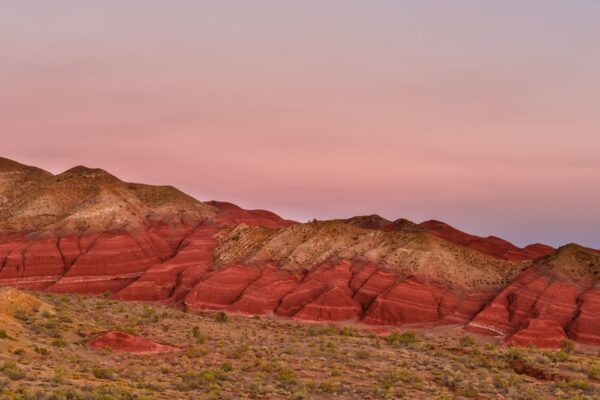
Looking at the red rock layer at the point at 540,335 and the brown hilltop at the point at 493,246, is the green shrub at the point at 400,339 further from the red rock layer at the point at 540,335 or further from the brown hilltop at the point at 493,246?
the brown hilltop at the point at 493,246

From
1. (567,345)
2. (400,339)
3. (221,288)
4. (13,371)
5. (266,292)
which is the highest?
(266,292)

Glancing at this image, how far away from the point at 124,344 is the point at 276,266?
5110 centimetres

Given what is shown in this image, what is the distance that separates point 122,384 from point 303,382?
10782 millimetres

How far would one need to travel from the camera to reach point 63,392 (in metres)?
28.0

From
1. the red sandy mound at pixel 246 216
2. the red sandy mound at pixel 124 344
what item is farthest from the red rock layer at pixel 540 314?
the red sandy mound at pixel 246 216

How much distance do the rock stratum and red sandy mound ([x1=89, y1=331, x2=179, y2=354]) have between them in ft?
118

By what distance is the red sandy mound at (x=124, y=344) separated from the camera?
45.3 metres

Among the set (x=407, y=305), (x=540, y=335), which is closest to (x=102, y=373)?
(x=540, y=335)

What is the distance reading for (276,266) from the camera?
96.1 metres

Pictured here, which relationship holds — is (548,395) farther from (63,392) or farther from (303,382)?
(63,392)

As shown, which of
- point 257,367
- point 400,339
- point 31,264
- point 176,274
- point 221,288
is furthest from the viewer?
point 31,264

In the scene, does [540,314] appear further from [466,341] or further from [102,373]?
[102,373]

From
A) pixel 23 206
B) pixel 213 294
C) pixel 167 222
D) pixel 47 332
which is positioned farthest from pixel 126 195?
pixel 47 332

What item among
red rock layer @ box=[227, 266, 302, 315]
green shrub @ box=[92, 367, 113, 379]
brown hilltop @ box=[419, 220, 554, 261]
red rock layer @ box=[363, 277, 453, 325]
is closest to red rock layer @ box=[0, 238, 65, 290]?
red rock layer @ box=[227, 266, 302, 315]
